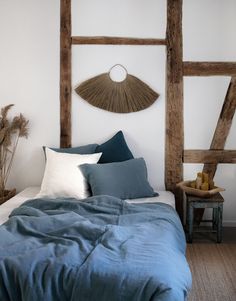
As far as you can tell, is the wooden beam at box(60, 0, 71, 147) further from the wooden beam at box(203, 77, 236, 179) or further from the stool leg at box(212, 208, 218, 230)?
the stool leg at box(212, 208, 218, 230)

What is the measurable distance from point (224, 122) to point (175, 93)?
59 cm

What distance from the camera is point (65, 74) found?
3.93 m

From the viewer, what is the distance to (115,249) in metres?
2.12

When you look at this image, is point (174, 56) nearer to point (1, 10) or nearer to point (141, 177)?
point (141, 177)

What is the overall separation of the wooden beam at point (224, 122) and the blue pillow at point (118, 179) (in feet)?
2.75

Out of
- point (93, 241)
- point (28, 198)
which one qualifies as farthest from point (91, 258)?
point (28, 198)

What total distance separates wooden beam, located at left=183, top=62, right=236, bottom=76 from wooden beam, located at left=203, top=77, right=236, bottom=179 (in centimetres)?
11

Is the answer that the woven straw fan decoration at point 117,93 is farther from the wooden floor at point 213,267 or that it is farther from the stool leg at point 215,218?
the wooden floor at point 213,267

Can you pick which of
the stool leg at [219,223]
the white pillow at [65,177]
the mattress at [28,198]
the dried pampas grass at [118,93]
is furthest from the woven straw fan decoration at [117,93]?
the stool leg at [219,223]

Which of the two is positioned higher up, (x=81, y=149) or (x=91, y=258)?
(x=81, y=149)

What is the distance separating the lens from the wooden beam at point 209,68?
12.6ft

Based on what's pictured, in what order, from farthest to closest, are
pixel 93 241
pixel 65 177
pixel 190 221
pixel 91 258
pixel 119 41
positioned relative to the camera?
pixel 119 41 → pixel 190 221 → pixel 65 177 → pixel 93 241 → pixel 91 258

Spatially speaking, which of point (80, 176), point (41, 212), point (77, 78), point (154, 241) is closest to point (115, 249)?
point (154, 241)

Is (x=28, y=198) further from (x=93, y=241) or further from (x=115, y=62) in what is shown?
(x=115, y=62)
